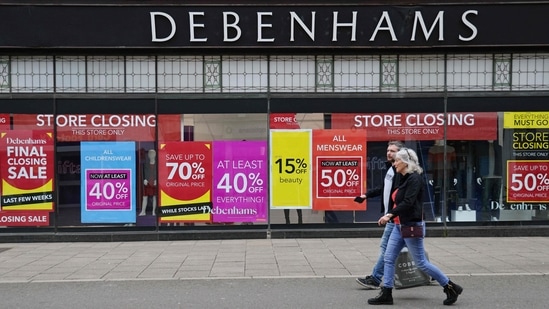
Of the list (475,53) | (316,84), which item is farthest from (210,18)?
(475,53)

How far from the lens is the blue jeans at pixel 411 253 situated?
6.12 metres

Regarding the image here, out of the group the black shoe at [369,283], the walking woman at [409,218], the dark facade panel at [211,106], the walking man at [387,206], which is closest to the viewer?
the walking woman at [409,218]

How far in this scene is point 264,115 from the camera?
36.6 feet

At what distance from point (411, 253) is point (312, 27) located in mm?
6123

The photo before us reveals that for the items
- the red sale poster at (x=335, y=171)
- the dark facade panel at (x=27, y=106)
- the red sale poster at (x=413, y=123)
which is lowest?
the red sale poster at (x=335, y=171)

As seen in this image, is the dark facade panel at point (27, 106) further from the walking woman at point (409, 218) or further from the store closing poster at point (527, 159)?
the store closing poster at point (527, 159)

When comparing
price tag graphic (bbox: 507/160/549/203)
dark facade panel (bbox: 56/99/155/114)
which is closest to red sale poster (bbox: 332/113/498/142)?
price tag graphic (bbox: 507/160/549/203)

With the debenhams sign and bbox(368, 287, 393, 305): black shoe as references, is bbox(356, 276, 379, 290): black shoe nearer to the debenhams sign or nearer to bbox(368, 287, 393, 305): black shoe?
bbox(368, 287, 393, 305): black shoe

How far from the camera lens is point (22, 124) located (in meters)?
10.9

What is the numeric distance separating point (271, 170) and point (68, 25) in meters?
5.17

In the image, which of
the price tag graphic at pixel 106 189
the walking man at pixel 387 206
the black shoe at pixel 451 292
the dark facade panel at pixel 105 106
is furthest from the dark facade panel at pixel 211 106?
the black shoe at pixel 451 292

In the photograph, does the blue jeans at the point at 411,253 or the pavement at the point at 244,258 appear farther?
the pavement at the point at 244,258

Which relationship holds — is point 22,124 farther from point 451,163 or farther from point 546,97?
point 546,97

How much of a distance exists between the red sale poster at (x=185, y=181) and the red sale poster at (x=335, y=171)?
231 cm
